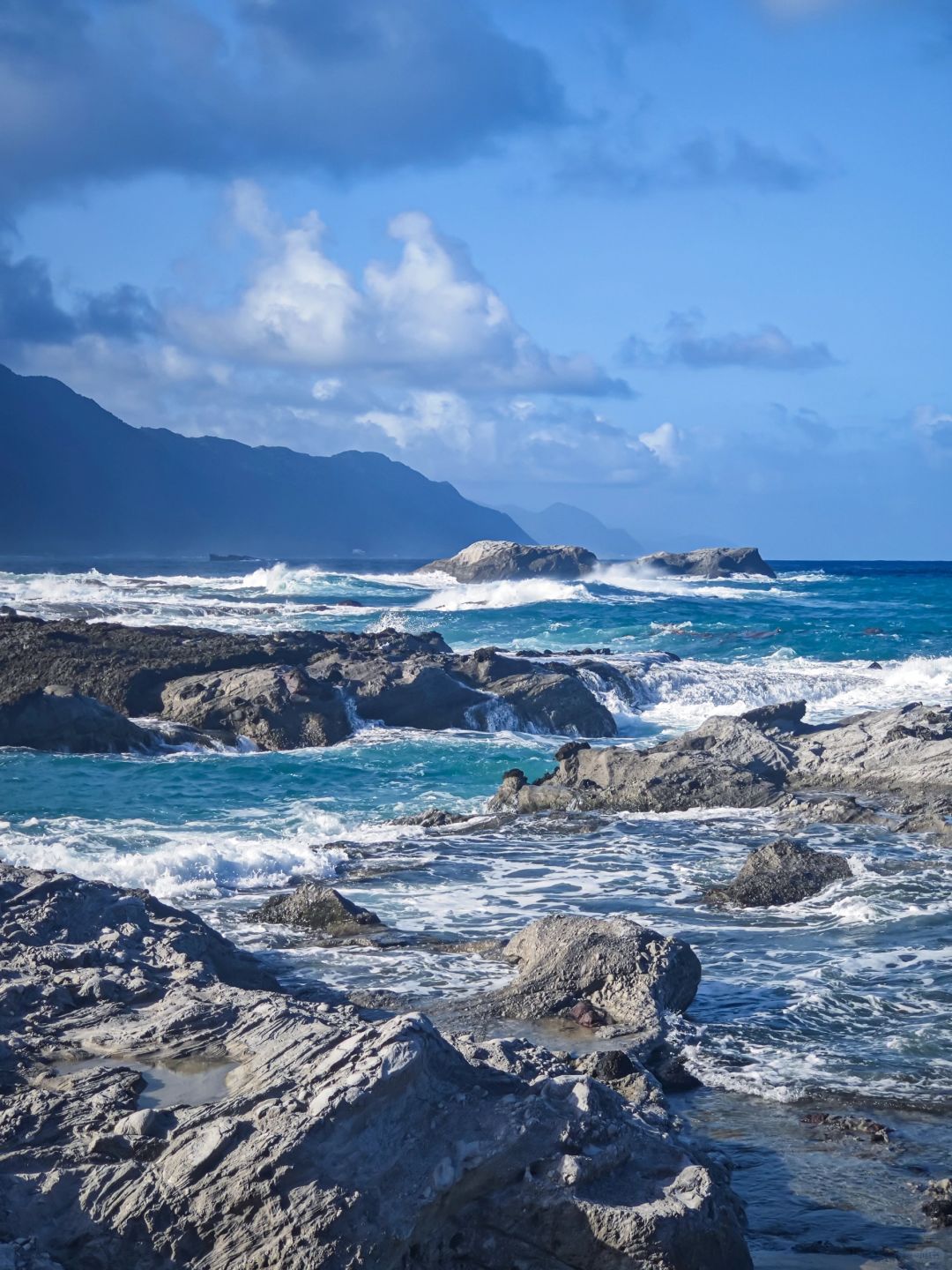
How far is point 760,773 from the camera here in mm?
18484

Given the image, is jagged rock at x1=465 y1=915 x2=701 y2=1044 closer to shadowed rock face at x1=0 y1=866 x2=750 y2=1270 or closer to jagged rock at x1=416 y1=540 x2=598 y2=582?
shadowed rock face at x1=0 y1=866 x2=750 y2=1270

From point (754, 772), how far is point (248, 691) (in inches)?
397

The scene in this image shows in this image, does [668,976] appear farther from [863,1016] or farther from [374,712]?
[374,712]

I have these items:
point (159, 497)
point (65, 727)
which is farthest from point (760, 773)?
point (159, 497)

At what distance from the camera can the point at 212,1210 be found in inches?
182

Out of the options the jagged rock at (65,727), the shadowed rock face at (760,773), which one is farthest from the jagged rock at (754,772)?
the jagged rock at (65,727)

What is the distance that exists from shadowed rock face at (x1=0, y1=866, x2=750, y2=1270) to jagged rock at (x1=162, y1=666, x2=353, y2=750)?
54.9 feet

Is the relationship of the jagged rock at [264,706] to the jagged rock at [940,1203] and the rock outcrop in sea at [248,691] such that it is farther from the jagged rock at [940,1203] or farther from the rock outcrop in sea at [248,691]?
the jagged rock at [940,1203]

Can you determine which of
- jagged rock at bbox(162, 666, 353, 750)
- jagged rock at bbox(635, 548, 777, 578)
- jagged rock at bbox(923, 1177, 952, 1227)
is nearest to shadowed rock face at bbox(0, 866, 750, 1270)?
jagged rock at bbox(923, 1177, 952, 1227)

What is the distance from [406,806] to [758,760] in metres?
5.53

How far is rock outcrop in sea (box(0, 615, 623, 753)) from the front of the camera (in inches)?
838

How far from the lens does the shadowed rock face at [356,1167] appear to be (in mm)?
4605

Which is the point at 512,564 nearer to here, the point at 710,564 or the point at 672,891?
the point at 710,564

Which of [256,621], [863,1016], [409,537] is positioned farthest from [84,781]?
[409,537]
